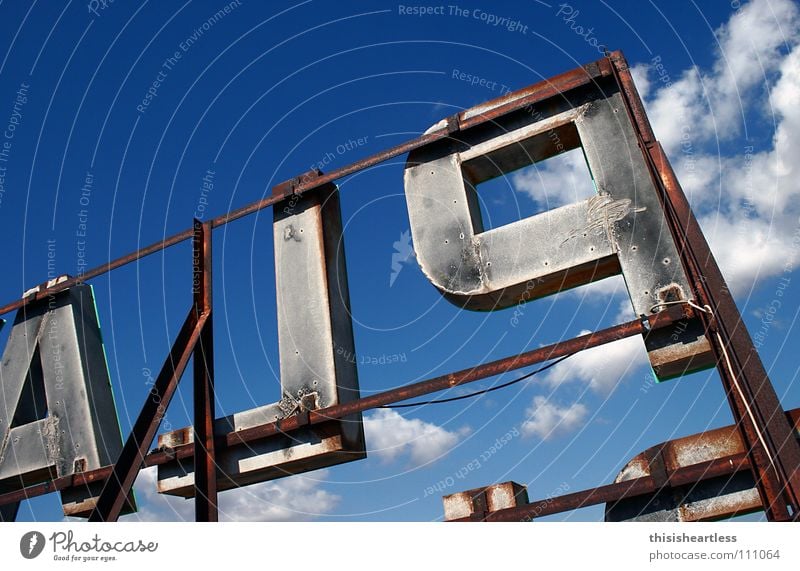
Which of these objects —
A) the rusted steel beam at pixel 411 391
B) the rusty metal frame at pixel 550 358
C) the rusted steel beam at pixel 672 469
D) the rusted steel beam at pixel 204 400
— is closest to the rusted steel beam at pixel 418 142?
the rusty metal frame at pixel 550 358

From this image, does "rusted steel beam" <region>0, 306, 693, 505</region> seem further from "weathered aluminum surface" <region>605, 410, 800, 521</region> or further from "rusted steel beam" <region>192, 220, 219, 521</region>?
"weathered aluminum surface" <region>605, 410, 800, 521</region>

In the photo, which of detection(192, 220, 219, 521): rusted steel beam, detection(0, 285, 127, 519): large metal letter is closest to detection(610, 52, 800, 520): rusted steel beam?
detection(192, 220, 219, 521): rusted steel beam

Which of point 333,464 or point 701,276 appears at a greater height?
point 701,276

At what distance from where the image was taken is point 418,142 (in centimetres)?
786

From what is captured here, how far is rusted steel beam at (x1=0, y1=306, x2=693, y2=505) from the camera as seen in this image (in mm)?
5973

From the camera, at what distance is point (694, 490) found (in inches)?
223

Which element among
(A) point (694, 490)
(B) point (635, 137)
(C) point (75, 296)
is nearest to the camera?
(A) point (694, 490)

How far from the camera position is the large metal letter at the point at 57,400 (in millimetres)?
8492

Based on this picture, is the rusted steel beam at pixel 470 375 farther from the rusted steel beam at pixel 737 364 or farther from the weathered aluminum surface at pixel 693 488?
the weathered aluminum surface at pixel 693 488

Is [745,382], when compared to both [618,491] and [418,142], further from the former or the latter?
[418,142]

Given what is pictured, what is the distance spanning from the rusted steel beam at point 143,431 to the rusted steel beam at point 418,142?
5.24 ft
